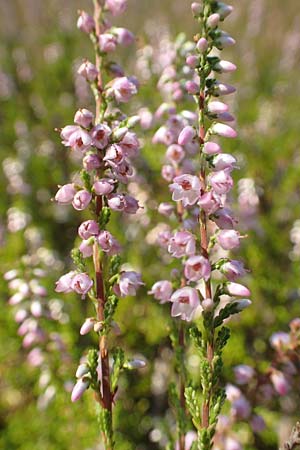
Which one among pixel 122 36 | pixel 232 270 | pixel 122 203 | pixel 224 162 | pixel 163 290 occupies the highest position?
pixel 122 36

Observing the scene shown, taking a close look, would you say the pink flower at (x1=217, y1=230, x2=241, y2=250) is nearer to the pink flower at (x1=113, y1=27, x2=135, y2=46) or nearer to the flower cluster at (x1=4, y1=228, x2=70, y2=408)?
the pink flower at (x1=113, y1=27, x2=135, y2=46)

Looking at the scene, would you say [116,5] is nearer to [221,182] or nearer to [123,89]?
[123,89]

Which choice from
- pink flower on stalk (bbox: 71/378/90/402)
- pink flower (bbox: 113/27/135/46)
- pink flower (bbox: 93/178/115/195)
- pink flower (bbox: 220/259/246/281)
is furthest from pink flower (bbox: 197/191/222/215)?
pink flower (bbox: 113/27/135/46)

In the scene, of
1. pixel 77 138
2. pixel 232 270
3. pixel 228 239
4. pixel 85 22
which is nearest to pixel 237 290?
pixel 232 270

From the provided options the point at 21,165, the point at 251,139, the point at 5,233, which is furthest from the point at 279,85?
the point at 5,233

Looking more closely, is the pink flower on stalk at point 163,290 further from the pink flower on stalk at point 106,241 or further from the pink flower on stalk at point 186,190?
the pink flower on stalk at point 186,190

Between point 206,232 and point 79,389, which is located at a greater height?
point 206,232
